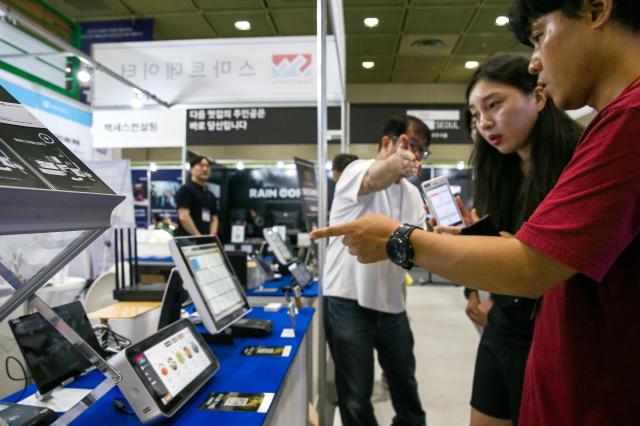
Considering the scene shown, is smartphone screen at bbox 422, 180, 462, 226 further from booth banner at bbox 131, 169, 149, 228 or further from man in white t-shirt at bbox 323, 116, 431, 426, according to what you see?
booth banner at bbox 131, 169, 149, 228

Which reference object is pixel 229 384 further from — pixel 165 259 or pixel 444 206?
pixel 165 259

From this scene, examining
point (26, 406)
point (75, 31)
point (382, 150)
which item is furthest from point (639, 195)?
point (75, 31)

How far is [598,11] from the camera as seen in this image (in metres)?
0.61

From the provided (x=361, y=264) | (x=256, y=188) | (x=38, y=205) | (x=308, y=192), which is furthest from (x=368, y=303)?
(x=256, y=188)

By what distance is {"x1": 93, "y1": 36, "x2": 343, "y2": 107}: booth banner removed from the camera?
3.68 metres

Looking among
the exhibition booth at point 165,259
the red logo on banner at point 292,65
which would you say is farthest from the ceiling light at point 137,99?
the red logo on banner at point 292,65

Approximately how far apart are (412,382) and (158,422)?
1358mm

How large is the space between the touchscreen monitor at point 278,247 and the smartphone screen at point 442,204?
1.49m

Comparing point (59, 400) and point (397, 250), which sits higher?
point (397, 250)

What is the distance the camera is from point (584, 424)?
2.12ft

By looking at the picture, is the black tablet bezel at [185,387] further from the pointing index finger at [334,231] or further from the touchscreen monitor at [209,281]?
the pointing index finger at [334,231]

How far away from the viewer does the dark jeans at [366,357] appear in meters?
1.77

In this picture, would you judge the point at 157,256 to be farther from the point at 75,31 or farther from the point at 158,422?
the point at 75,31

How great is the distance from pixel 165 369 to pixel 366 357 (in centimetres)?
103
